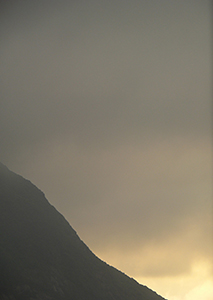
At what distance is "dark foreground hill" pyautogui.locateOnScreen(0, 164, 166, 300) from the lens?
310 feet

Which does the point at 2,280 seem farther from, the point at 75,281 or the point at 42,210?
the point at 42,210

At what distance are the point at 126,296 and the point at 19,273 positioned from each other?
155 feet

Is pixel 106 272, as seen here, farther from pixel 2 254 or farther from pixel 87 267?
pixel 2 254

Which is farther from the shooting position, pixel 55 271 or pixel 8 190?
pixel 8 190

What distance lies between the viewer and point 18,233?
11662 cm

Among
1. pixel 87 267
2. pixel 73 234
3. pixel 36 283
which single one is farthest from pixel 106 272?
pixel 36 283

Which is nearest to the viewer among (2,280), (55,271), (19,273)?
(2,280)

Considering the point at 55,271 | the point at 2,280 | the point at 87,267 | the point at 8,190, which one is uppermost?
the point at 8,190

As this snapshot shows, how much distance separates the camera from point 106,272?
131 m

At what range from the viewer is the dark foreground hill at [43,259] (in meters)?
94.4

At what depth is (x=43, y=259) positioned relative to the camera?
110062 millimetres

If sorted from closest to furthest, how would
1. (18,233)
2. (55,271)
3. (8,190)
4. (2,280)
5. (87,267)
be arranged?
(2,280), (55,271), (18,233), (87,267), (8,190)

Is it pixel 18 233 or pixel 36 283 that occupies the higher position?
pixel 18 233

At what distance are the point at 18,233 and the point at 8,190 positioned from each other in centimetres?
2783
